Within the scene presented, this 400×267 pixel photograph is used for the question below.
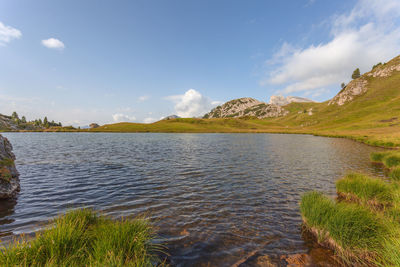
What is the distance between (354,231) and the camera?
750 cm

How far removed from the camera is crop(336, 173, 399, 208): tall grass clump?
11.9 meters

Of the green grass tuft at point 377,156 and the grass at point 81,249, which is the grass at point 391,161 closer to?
the green grass tuft at point 377,156

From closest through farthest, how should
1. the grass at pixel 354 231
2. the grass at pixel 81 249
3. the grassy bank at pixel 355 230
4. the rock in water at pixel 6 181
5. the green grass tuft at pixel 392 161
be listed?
1. the grass at pixel 81 249
2. the grassy bank at pixel 355 230
3. the grass at pixel 354 231
4. the rock in water at pixel 6 181
5. the green grass tuft at pixel 392 161

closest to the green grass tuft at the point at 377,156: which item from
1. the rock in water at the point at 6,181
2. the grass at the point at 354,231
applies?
the grass at the point at 354,231

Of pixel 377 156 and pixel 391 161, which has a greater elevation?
pixel 391 161

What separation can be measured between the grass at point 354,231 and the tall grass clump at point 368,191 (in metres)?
5.59

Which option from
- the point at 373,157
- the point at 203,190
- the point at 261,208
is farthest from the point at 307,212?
the point at 373,157

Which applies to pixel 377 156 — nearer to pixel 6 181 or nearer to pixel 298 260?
pixel 298 260

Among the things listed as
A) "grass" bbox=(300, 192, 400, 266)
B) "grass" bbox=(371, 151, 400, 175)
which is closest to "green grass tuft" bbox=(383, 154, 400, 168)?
"grass" bbox=(371, 151, 400, 175)

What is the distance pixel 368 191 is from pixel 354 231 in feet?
24.3

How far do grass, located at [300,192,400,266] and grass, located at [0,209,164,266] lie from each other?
8.01m

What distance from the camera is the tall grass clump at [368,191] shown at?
11.9 m

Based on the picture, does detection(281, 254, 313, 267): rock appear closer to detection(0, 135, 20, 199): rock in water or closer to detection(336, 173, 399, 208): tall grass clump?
detection(336, 173, 399, 208): tall grass clump

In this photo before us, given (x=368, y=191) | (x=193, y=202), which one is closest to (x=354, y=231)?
(x=368, y=191)
